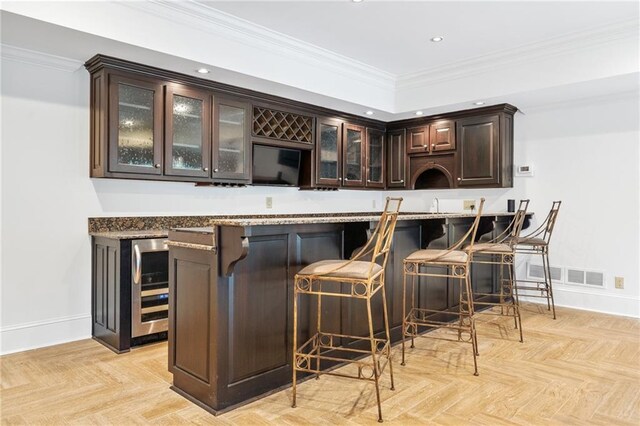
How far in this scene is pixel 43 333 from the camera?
11.2 ft

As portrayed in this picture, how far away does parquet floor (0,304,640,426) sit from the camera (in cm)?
225

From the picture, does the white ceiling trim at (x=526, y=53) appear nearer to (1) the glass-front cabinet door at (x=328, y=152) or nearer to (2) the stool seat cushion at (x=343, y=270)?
(1) the glass-front cabinet door at (x=328, y=152)

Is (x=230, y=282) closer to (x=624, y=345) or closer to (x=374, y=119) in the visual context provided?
(x=624, y=345)

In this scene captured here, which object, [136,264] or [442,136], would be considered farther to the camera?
[442,136]

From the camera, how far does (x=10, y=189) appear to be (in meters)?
3.29

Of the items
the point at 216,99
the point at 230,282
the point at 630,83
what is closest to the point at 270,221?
the point at 230,282

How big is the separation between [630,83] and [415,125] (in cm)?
239

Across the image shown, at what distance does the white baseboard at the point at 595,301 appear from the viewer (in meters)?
4.46

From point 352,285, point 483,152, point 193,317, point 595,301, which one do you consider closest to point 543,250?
point 595,301

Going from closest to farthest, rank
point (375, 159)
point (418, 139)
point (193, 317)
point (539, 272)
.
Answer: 1. point (193, 317)
2. point (539, 272)
3. point (418, 139)
4. point (375, 159)

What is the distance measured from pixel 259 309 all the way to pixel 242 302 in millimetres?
125

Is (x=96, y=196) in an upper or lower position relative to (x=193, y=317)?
upper

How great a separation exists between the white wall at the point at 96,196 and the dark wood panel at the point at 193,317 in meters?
1.60

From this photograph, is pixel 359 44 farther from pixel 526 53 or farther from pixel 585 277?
pixel 585 277
